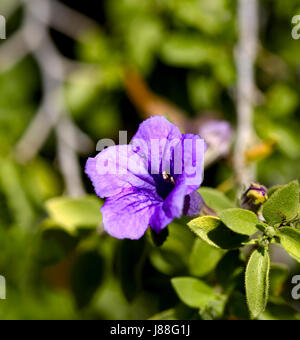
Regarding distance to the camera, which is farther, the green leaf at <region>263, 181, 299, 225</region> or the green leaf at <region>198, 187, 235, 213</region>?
the green leaf at <region>198, 187, 235, 213</region>

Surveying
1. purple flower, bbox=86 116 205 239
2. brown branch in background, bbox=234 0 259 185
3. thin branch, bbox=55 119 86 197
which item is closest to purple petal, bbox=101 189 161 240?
purple flower, bbox=86 116 205 239

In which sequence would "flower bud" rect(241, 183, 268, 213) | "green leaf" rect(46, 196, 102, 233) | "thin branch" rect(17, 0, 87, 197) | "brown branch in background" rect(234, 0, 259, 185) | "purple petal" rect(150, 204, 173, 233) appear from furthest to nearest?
"thin branch" rect(17, 0, 87, 197)
"brown branch in background" rect(234, 0, 259, 185)
"green leaf" rect(46, 196, 102, 233)
"flower bud" rect(241, 183, 268, 213)
"purple petal" rect(150, 204, 173, 233)

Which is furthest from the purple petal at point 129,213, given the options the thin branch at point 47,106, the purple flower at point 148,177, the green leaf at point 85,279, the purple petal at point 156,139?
the thin branch at point 47,106

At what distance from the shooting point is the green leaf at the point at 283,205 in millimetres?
1465

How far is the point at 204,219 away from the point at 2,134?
2.15 meters

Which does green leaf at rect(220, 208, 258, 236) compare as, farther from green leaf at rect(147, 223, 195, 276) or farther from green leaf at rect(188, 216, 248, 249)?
green leaf at rect(147, 223, 195, 276)

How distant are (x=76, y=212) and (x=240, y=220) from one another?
3.22 ft

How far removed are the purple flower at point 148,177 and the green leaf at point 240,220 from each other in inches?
5.6

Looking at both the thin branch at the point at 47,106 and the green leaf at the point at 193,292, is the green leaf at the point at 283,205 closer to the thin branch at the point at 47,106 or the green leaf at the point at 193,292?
the green leaf at the point at 193,292

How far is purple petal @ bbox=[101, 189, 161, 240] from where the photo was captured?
4.83ft

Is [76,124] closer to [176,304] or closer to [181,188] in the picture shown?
[176,304]

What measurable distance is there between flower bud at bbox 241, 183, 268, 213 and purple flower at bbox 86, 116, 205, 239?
16cm
